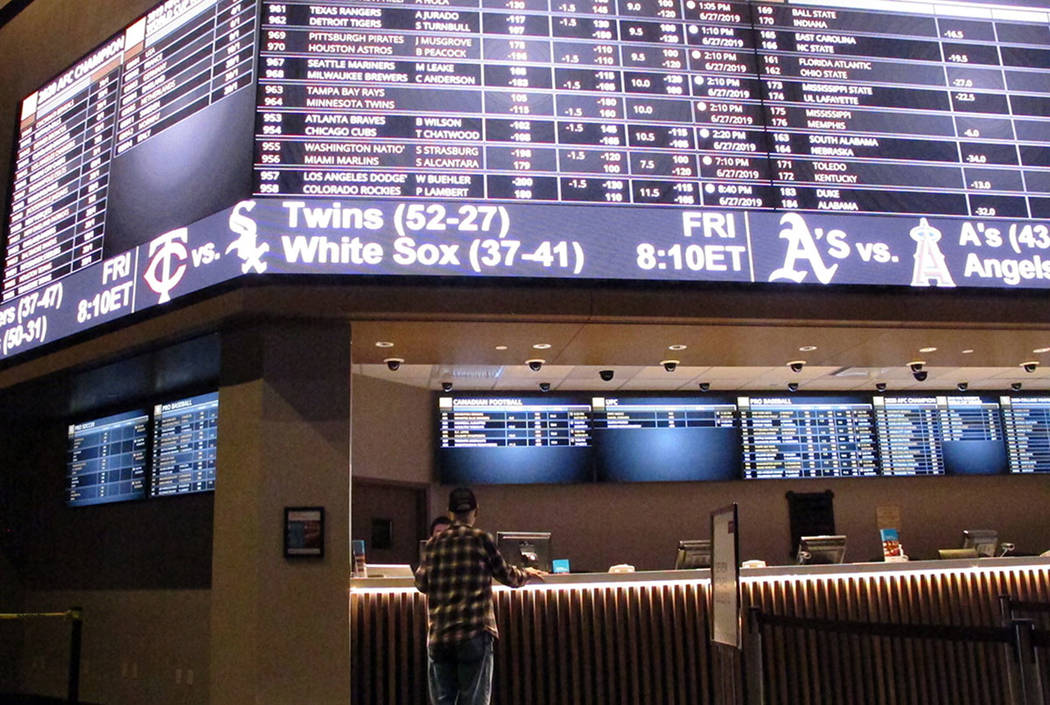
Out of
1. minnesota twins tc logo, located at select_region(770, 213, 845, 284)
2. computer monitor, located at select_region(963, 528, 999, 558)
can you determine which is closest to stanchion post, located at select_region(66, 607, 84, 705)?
minnesota twins tc logo, located at select_region(770, 213, 845, 284)

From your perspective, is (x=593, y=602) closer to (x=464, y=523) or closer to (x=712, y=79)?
(x=464, y=523)

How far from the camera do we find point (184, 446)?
270 inches

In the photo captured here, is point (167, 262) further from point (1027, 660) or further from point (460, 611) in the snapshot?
point (1027, 660)

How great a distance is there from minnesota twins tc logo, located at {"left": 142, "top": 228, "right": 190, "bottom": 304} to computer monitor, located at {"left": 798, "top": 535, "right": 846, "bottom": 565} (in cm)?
506

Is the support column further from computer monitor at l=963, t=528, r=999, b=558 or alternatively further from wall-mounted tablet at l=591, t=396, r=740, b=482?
computer monitor at l=963, t=528, r=999, b=558

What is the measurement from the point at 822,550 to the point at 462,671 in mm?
3827

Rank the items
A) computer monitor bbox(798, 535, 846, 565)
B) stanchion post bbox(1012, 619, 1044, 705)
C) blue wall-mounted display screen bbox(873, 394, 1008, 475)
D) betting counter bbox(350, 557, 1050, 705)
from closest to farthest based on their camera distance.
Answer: stanchion post bbox(1012, 619, 1044, 705)
betting counter bbox(350, 557, 1050, 705)
computer monitor bbox(798, 535, 846, 565)
blue wall-mounted display screen bbox(873, 394, 1008, 475)

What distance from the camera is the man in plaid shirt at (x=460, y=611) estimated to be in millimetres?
4469

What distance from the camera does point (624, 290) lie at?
17.2 feet

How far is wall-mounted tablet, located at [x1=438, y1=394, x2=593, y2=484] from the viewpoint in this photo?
882 cm

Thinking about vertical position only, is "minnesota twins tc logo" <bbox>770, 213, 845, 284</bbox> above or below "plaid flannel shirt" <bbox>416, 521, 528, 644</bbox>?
above

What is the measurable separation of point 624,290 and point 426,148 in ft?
4.62

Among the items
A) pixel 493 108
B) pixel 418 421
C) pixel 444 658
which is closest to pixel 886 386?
pixel 418 421

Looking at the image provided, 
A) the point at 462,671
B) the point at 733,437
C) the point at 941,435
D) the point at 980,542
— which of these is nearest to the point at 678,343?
the point at 462,671
